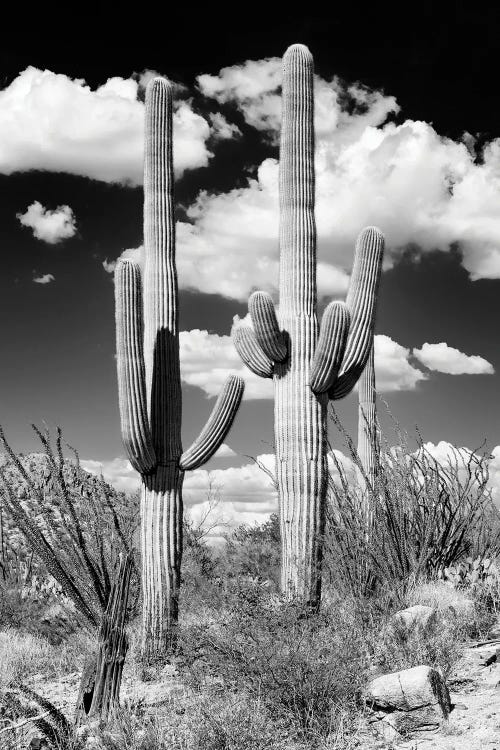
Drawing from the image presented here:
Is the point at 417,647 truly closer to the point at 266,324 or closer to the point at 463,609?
the point at 463,609

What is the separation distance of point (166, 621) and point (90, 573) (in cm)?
295

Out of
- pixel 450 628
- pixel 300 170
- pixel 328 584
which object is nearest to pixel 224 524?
pixel 328 584

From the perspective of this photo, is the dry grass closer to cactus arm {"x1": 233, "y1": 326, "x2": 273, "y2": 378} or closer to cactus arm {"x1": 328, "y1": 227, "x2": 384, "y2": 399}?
cactus arm {"x1": 233, "y1": 326, "x2": 273, "y2": 378}

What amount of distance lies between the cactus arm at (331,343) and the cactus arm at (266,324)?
57cm

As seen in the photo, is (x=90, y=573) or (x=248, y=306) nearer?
(x=90, y=573)

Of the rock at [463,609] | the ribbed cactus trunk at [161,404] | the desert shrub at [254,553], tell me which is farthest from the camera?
the desert shrub at [254,553]

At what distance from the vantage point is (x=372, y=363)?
14109 mm

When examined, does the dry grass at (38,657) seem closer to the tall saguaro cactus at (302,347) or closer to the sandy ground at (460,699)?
the sandy ground at (460,699)

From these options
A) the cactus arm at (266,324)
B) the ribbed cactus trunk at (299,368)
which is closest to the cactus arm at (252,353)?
the ribbed cactus trunk at (299,368)

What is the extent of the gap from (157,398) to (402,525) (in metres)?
3.51

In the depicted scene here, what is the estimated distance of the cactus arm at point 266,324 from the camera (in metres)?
10.1

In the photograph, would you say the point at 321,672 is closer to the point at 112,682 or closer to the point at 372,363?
the point at 112,682

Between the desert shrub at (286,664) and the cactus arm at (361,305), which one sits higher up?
the cactus arm at (361,305)

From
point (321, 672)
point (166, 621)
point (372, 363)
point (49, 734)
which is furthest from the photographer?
point (372, 363)
